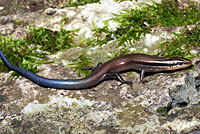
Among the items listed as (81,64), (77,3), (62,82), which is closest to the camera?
(62,82)

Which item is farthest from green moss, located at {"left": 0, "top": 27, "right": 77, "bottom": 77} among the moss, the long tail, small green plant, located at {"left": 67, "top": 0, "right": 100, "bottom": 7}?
small green plant, located at {"left": 67, "top": 0, "right": 100, "bottom": 7}

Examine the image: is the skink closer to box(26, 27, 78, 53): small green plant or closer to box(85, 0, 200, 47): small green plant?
box(85, 0, 200, 47): small green plant

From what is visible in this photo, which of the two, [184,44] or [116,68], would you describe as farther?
[184,44]

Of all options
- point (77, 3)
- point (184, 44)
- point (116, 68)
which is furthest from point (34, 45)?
point (184, 44)

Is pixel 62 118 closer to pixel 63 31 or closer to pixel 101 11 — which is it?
pixel 63 31

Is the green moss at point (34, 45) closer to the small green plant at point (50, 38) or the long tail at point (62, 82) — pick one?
the small green plant at point (50, 38)

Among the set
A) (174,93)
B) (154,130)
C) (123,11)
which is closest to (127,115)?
(154,130)

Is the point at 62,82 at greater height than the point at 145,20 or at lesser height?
lesser

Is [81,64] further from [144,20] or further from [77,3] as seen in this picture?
[77,3]
